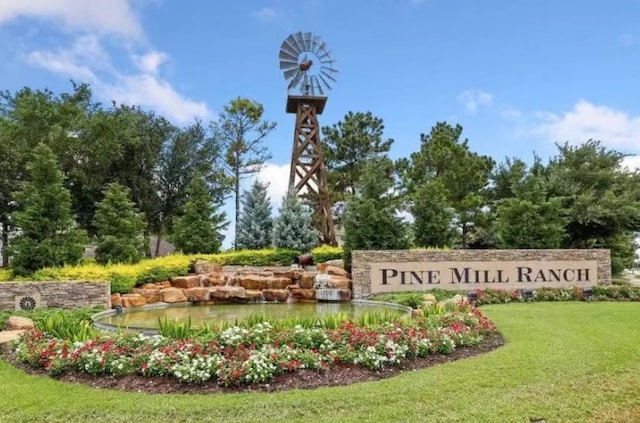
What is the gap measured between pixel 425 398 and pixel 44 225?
45.0 feet

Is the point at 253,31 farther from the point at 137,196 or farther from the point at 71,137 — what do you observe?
the point at 137,196

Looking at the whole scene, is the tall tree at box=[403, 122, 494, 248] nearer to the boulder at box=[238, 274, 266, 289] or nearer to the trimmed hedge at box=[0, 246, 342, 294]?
the trimmed hedge at box=[0, 246, 342, 294]

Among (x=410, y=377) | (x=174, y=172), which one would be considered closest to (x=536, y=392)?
(x=410, y=377)

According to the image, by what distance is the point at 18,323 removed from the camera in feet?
30.9

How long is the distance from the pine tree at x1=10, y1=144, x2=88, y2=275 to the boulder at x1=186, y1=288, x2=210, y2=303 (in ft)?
12.0

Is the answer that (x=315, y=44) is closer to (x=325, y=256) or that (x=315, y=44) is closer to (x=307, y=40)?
(x=307, y=40)

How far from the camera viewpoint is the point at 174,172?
89.7ft

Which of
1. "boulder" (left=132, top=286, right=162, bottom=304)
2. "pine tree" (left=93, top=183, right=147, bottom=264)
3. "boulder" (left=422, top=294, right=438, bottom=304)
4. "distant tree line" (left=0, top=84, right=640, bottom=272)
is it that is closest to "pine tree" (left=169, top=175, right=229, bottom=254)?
"distant tree line" (left=0, top=84, right=640, bottom=272)

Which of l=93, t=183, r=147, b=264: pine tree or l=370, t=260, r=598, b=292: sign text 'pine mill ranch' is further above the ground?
l=93, t=183, r=147, b=264: pine tree

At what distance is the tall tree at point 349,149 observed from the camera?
30906mm

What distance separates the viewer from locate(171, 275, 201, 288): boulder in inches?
641

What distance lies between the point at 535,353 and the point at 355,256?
8.25m

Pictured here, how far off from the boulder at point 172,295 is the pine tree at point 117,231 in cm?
→ 285

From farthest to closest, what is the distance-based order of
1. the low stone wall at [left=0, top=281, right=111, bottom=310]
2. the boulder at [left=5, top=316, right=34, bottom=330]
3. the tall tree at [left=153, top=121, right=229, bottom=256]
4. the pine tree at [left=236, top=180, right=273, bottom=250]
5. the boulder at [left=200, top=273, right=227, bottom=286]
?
1. the tall tree at [left=153, top=121, right=229, bottom=256]
2. the pine tree at [left=236, top=180, right=273, bottom=250]
3. the boulder at [left=200, top=273, right=227, bottom=286]
4. the low stone wall at [left=0, top=281, right=111, bottom=310]
5. the boulder at [left=5, top=316, right=34, bottom=330]
